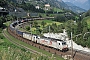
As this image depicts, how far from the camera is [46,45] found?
66812 millimetres

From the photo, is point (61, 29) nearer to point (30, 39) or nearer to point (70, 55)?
point (30, 39)

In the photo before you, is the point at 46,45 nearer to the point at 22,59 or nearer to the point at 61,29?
the point at 22,59

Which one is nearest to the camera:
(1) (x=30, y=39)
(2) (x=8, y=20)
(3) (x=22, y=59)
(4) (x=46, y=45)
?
(3) (x=22, y=59)

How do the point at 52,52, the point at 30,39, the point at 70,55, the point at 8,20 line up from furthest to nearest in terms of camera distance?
the point at 8,20 → the point at 30,39 → the point at 52,52 → the point at 70,55

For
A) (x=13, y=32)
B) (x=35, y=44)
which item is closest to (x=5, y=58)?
(x=35, y=44)

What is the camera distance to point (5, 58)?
153 feet

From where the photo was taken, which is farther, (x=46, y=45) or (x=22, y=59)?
(x=46, y=45)

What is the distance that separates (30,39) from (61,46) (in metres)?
22.1

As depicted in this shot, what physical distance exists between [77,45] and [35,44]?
17.5 meters

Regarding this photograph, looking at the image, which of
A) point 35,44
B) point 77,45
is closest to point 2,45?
point 35,44

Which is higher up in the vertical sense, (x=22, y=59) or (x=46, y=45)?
(x=22, y=59)

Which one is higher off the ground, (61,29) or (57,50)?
(57,50)

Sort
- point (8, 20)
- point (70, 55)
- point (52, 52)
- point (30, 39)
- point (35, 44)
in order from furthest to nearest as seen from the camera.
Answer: point (8, 20)
point (30, 39)
point (35, 44)
point (52, 52)
point (70, 55)

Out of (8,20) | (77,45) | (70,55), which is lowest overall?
(8,20)
